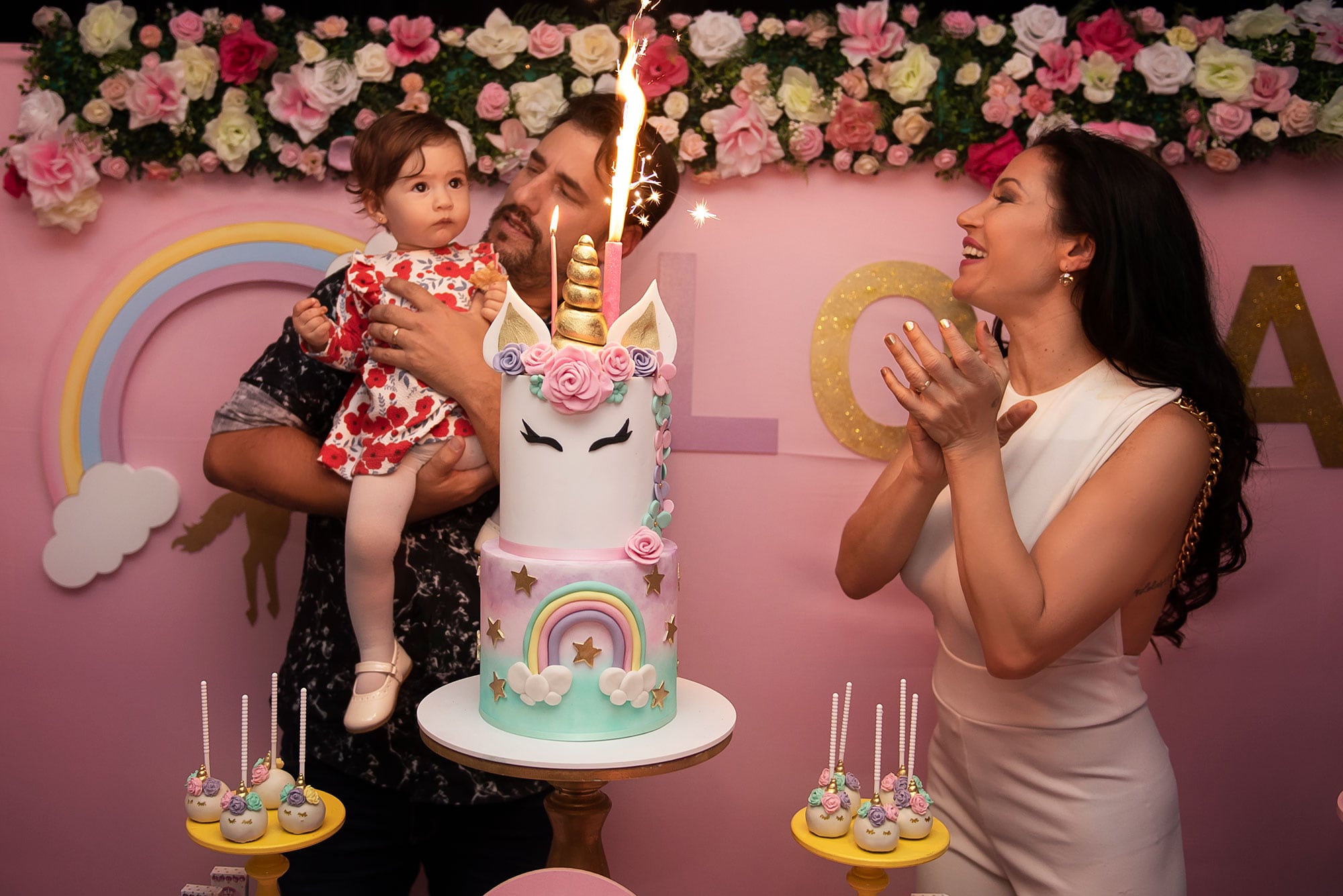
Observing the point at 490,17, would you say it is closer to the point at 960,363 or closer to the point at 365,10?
the point at 365,10

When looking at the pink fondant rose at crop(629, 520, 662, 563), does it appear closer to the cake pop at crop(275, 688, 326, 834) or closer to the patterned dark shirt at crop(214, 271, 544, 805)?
the cake pop at crop(275, 688, 326, 834)

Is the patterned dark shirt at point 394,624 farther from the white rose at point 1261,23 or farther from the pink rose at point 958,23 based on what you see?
the white rose at point 1261,23

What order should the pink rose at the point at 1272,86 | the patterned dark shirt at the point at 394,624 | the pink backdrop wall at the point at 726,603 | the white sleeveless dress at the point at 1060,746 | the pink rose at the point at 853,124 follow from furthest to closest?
1. the pink backdrop wall at the point at 726,603
2. the pink rose at the point at 853,124
3. the pink rose at the point at 1272,86
4. the patterned dark shirt at the point at 394,624
5. the white sleeveless dress at the point at 1060,746

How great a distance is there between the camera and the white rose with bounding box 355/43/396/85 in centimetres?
295

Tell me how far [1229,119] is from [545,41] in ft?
5.56

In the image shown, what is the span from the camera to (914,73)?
2898mm

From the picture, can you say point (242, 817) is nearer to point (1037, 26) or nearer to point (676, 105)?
point (676, 105)

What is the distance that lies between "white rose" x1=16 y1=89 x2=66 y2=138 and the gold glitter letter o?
204cm

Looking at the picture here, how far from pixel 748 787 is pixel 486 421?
1409 millimetres

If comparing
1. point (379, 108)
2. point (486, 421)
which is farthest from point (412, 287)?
point (379, 108)

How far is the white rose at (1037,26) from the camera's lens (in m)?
2.87

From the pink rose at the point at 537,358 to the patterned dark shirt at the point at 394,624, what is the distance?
0.71 meters

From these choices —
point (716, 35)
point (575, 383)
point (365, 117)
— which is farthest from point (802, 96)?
point (575, 383)

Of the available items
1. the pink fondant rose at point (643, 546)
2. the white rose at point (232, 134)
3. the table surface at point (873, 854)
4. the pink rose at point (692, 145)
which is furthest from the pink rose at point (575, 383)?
the white rose at point (232, 134)
